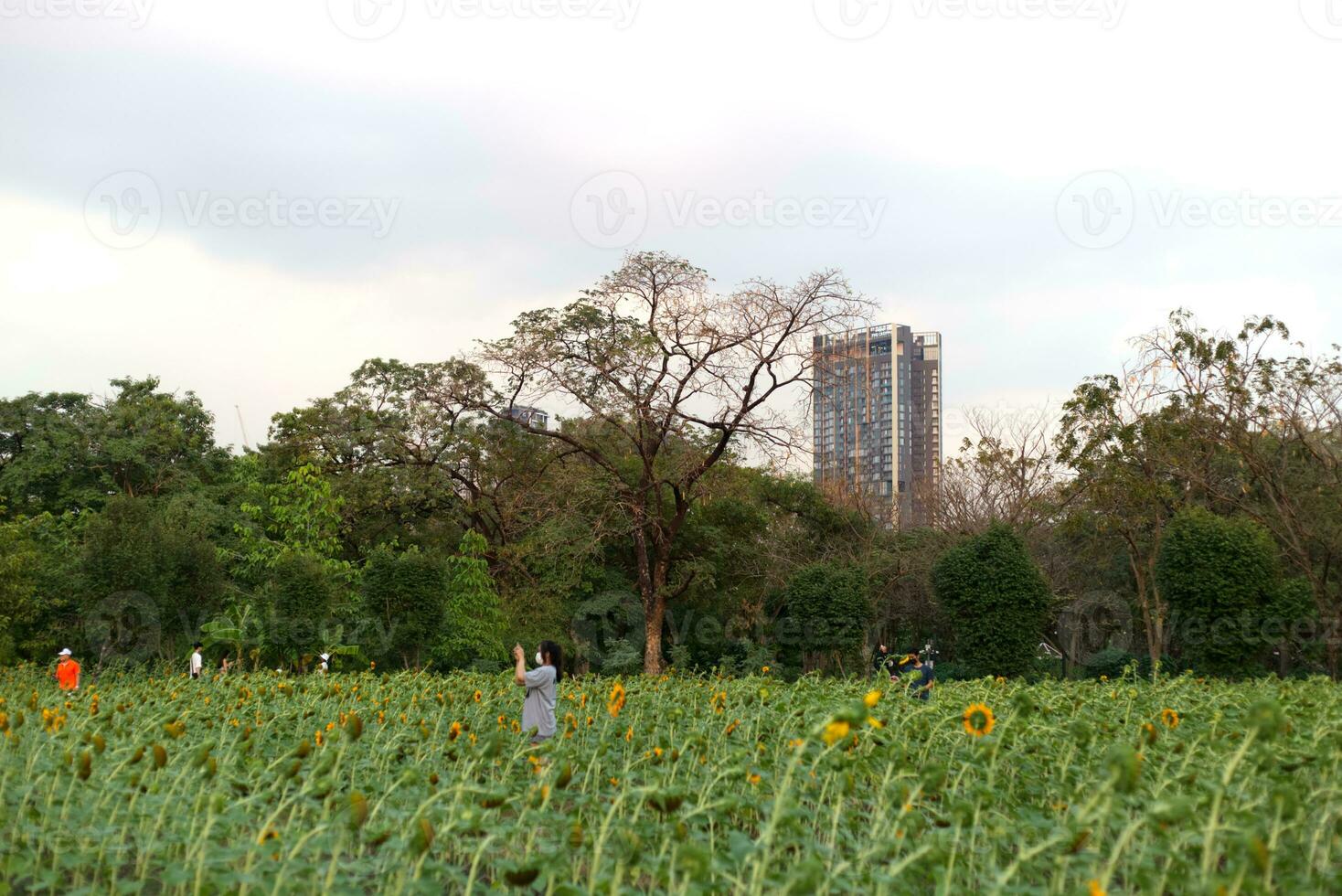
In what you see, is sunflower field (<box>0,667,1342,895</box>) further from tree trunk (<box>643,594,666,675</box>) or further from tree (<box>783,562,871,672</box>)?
tree trunk (<box>643,594,666,675</box>)

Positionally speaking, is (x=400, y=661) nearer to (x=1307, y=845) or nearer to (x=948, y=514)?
(x=948, y=514)

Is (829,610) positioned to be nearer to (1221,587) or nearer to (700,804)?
(1221,587)

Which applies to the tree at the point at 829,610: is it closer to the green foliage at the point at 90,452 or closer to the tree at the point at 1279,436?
the tree at the point at 1279,436

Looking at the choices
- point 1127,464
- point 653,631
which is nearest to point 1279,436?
point 1127,464

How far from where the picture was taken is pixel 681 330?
22672mm

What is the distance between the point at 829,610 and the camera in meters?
22.1

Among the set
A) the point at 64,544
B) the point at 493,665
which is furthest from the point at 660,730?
the point at 64,544

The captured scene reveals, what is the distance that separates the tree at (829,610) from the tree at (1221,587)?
20.7 feet

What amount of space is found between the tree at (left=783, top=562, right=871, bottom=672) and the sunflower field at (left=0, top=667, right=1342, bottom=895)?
1442 centimetres

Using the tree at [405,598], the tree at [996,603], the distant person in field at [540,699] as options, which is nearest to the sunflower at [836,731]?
the distant person in field at [540,699]

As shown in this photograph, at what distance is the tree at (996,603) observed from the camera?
746 inches

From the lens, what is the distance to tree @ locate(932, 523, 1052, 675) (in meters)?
18.9

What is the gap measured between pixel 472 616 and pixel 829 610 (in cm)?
811

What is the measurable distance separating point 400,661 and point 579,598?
492 cm
